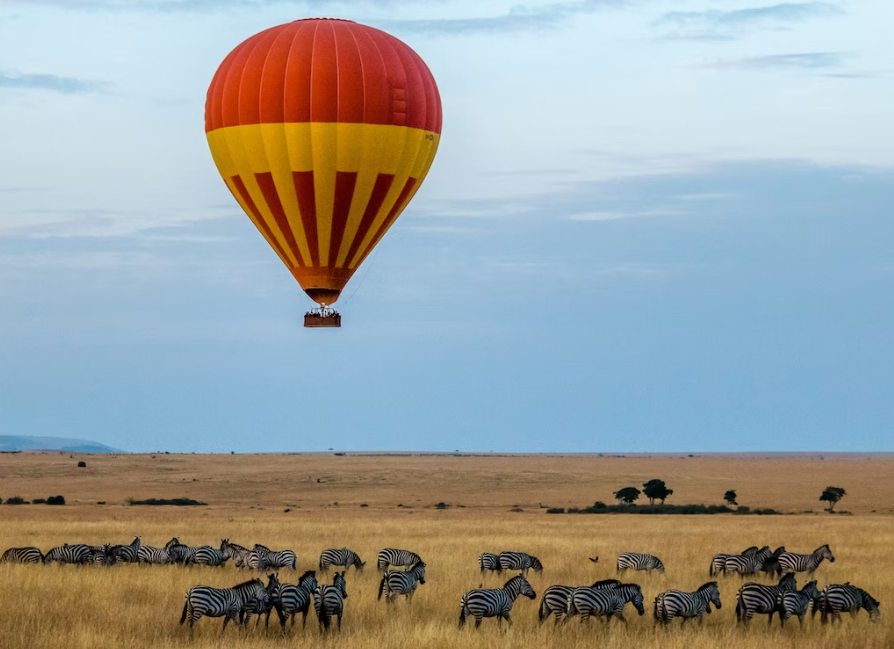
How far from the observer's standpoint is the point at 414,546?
32.4 metres

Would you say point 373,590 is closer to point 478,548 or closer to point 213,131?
point 478,548

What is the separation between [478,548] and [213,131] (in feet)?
46.1

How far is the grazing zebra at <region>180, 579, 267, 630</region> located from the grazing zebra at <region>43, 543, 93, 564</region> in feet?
29.3

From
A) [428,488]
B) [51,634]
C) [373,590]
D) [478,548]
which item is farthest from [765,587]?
[428,488]

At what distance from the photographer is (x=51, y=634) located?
56.1ft

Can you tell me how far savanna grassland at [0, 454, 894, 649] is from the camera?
17.5 m

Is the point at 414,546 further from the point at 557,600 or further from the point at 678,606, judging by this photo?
the point at 678,606

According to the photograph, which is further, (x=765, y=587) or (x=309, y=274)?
(x=309, y=274)

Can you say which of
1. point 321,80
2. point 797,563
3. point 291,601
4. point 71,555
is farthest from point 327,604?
point 321,80

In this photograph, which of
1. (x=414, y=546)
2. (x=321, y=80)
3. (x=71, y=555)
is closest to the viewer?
(x=71, y=555)

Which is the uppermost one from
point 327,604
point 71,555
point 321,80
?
point 321,80

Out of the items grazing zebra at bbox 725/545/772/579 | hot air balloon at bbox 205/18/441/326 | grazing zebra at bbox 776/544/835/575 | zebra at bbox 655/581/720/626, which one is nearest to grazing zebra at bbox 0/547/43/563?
hot air balloon at bbox 205/18/441/326

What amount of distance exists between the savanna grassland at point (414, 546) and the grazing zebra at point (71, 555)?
832 mm

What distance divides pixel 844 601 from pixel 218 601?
10551mm
